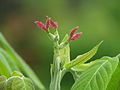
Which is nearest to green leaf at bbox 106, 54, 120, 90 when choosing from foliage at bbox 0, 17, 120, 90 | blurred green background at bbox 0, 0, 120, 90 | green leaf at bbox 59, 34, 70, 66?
foliage at bbox 0, 17, 120, 90

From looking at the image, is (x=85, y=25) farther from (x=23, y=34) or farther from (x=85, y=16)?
(x=23, y=34)

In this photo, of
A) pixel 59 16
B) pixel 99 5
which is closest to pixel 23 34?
pixel 59 16

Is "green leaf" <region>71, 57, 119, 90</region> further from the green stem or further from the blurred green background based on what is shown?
the blurred green background

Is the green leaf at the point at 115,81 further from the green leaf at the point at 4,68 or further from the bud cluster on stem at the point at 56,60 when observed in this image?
the green leaf at the point at 4,68

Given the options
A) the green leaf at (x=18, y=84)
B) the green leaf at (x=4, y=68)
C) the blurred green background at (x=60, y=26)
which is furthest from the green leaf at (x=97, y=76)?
the blurred green background at (x=60, y=26)

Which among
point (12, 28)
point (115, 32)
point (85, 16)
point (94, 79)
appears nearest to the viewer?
point (94, 79)
